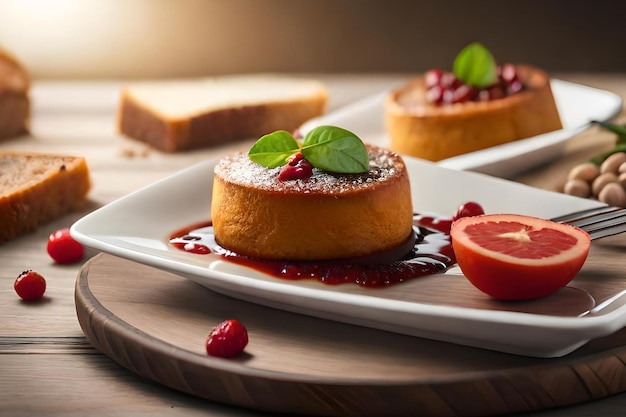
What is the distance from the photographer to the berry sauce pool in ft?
7.04

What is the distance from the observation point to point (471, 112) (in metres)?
3.36

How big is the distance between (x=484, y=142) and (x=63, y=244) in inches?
63.2

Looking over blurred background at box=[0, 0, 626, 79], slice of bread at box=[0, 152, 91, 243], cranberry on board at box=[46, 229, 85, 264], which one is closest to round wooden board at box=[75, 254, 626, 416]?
cranberry on board at box=[46, 229, 85, 264]

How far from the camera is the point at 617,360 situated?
1793 millimetres

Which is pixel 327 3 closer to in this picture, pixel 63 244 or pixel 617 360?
pixel 63 244

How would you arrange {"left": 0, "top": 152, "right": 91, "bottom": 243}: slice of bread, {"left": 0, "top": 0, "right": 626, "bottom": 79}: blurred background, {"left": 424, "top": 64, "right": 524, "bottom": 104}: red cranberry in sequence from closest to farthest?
{"left": 0, "top": 152, "right": 91, "bottom": 243}: slice of bread, {"left": 424, "top": 64, "right": 524, "bottom": 104}: red cranberry, {"left": 0, "top": 0, "right": 626, "bottom": 79}: blurred background

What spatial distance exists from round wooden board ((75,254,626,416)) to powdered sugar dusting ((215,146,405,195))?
13.1 inches

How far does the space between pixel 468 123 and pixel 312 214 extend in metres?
1.36

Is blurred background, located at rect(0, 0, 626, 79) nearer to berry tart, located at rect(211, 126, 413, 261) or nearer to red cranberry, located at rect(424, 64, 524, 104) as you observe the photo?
red cranberry, located at rect(424, 64, 524, 104)

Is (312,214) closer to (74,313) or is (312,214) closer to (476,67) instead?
(74,313)

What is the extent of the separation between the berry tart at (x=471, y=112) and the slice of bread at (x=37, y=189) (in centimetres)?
122

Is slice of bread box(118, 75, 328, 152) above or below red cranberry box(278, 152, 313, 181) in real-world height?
below

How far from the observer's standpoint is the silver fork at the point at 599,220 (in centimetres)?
233

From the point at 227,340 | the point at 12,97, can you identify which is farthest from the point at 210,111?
the point at 227,340
